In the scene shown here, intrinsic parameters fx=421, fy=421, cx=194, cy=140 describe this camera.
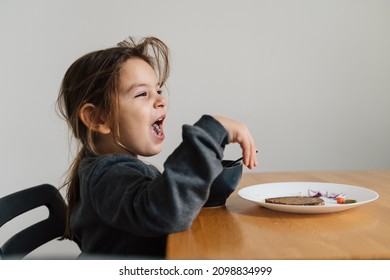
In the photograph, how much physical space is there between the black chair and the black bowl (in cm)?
41

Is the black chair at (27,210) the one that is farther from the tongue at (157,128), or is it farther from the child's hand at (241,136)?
the child's hand at (241,136)

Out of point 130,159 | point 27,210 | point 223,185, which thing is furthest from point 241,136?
point 27,210

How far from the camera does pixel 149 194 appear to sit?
2.04ft

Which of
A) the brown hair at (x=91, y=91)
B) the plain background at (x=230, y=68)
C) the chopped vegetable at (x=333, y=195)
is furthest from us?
the plain background at (x=230, y=68)

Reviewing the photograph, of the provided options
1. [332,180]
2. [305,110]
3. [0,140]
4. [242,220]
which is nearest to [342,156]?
[305,110]

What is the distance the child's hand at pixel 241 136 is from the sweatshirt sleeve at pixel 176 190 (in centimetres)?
3

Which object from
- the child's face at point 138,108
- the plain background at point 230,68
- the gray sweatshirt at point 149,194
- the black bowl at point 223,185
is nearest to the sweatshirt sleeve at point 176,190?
the gray sweatshirt at point 149,194

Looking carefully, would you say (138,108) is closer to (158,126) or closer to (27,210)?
(158,126)

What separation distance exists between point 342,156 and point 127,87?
1551 mm

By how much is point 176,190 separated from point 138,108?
0.36m

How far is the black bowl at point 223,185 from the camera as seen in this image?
0.79 m

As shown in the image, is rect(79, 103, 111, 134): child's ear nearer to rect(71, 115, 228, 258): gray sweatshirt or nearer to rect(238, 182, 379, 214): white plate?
rect(71, 115, 228, 258): gray sweatshirt

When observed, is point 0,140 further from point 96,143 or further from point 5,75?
point 96,143

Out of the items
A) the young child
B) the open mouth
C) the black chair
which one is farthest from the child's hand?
the black chair
